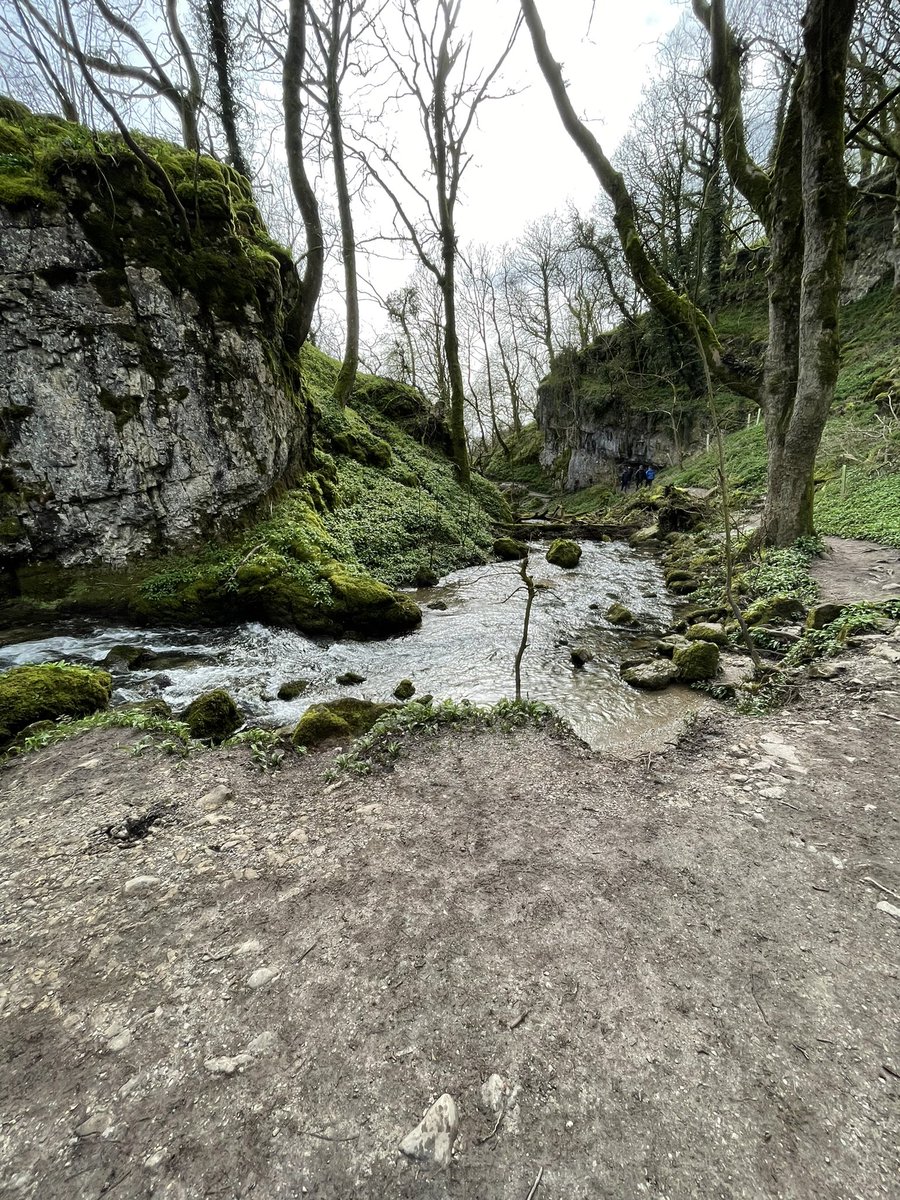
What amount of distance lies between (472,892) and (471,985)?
0.54 metres

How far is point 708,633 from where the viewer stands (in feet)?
22.8

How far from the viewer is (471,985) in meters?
2.19

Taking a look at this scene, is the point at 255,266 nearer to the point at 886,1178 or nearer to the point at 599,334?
the point at 886,1178

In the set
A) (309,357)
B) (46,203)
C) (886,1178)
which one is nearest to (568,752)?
(886,1178)

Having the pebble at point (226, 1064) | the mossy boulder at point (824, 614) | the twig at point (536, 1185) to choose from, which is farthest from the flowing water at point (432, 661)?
the pebble at point (226, 1064)

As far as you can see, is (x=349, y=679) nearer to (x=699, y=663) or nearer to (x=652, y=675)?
(x=652, y=675)

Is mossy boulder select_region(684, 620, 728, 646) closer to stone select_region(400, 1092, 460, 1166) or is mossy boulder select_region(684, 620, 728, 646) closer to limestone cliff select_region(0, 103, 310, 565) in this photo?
stone select_region(400, 1092, 460, 1166)

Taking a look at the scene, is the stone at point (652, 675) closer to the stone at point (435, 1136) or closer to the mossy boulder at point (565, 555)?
the stone at point (435, 1136)

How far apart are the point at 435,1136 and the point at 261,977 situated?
1.05 metres

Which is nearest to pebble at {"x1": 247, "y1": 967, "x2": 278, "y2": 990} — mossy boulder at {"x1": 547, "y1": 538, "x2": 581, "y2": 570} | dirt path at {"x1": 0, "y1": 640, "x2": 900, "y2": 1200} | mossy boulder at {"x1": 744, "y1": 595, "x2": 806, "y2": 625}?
dirt path at {"x1": 0, "y1": 640, "x2": 900, "y2": 1200}

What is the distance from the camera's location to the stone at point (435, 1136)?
1.59 metres

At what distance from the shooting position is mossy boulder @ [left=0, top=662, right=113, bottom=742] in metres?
4.90

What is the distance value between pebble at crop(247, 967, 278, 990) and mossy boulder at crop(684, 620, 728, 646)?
646 centimetres

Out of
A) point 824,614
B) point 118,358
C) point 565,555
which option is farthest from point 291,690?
point 565,555
